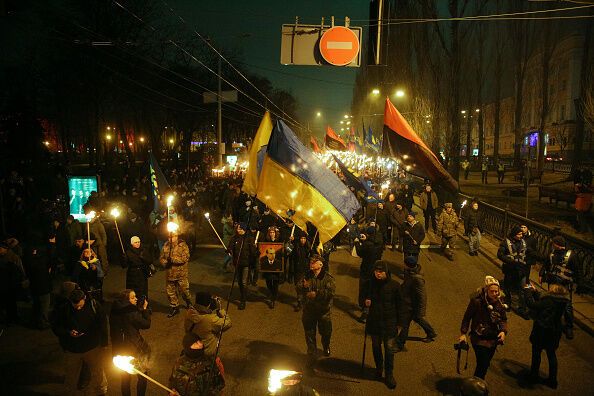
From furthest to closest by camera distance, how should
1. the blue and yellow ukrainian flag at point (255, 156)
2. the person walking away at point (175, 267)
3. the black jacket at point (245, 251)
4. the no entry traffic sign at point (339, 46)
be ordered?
the no entry traffic sign at point (339, 46)
the black jacket at point (245, 251)
the person walking away at point (175, 267)
the blue and yellow ukrainian flag at point (255, 156)

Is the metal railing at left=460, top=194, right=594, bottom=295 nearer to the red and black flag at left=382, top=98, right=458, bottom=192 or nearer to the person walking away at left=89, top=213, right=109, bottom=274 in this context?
the red and black flag at left=382, top=98, right=458, bottom=192

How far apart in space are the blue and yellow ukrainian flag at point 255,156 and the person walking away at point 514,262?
4.98 meters

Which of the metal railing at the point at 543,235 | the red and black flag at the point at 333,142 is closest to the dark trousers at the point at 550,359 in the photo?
the metal railing at the point at 543,235

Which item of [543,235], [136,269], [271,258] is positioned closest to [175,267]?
[136,269]

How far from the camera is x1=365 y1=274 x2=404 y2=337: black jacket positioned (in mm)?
5754

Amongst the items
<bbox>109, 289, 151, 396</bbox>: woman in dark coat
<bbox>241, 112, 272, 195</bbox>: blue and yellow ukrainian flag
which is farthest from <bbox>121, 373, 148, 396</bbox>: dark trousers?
<bbox>241, 112, 272, 195</bbox>: blue and yellow ukrainian flag

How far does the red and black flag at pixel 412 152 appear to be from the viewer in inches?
317

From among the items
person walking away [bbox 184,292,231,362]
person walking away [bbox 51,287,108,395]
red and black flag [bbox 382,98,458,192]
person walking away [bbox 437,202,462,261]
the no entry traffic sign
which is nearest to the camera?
person walking away [bbox 184,292,231,362]

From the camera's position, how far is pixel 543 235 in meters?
A: 11.6

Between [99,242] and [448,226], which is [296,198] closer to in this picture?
[99,242]

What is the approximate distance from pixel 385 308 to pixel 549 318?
2.07 m

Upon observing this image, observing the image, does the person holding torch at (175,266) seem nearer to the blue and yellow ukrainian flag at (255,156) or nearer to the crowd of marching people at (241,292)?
the crowd of marching people at (241,292)

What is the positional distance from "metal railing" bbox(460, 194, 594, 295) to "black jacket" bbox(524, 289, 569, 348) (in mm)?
3229

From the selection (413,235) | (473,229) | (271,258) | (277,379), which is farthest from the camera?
(473,229)
